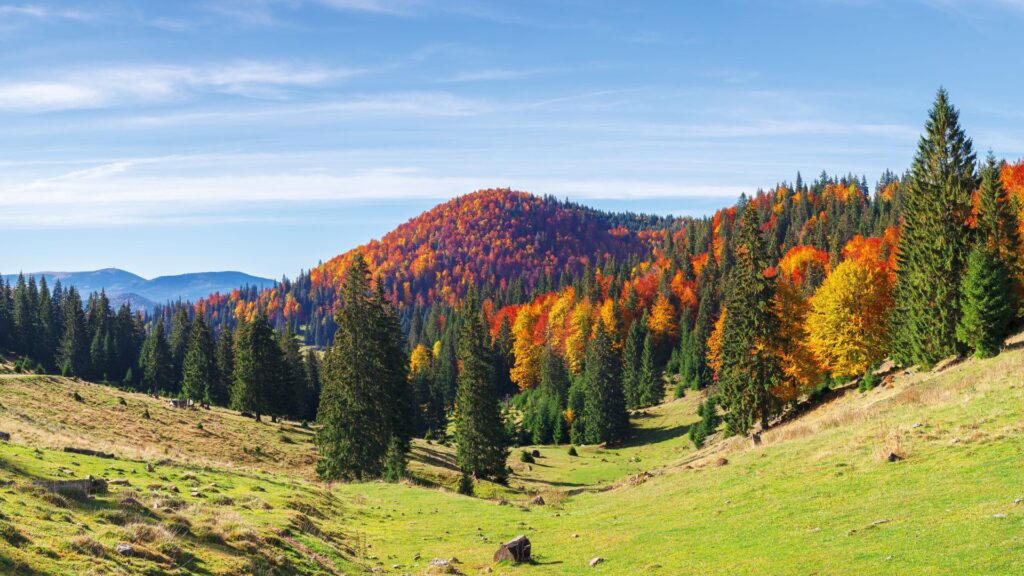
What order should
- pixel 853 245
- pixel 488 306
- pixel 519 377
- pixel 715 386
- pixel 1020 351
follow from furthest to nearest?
1. pixel 488 306
2. pixel 853 245
3. pixel 519 377
4. pixel 715 386
5. pixel 1020 351

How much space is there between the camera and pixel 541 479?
67.3 m

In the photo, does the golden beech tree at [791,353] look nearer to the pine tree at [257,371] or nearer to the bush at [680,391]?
the bush at [680,391]

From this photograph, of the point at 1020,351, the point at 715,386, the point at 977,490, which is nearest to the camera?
the point at 977,490

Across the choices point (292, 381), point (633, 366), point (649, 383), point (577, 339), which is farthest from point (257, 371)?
point (577, 339)

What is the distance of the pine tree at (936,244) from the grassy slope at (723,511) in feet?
22.1

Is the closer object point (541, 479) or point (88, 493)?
point (88, 493)

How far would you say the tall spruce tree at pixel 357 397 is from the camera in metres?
52.5

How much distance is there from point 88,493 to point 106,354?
121 metres

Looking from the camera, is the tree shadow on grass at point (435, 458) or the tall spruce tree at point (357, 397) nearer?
the tall spruce tree at point (357, 397)

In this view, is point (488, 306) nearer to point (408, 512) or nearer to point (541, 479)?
point (541, 479)

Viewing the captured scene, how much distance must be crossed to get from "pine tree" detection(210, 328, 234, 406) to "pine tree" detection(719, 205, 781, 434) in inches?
3042

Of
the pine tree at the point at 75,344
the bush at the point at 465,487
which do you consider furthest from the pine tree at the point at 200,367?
the bush at the point at 465,487

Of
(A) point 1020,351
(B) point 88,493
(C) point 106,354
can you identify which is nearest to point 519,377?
(C) point 106,354

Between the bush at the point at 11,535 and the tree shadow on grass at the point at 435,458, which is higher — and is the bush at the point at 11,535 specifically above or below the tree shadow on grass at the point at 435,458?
above
